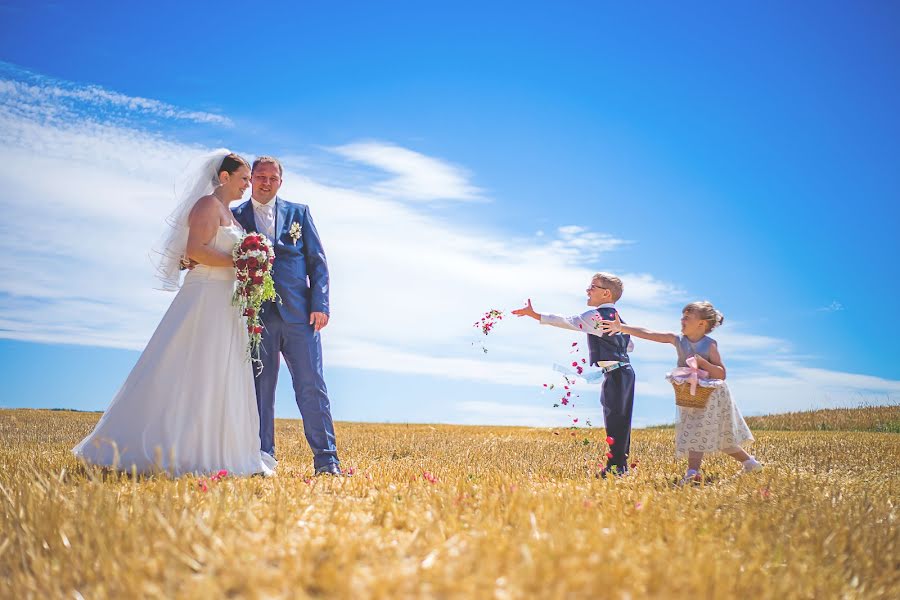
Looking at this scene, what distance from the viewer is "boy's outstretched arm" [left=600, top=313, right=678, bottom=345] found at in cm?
809

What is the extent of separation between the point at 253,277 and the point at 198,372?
1.13 metres

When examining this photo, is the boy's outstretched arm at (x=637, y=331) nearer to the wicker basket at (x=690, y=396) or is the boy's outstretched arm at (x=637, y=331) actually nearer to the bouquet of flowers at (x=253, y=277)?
the wicker basket at (x=690, y=396)

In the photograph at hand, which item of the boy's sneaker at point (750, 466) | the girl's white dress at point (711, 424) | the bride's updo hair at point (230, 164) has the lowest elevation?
the boy's sneaker at point (750, 466)

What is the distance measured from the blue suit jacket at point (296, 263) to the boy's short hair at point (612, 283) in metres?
3.17

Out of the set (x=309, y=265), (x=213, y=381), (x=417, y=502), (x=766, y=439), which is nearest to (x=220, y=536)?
(x=417, y=502)

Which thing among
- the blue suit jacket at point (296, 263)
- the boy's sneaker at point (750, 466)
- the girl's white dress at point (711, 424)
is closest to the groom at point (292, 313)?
the blue suit jacket at point (296, 263)

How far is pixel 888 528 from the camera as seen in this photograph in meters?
5.24

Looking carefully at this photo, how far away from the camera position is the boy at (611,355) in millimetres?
8242

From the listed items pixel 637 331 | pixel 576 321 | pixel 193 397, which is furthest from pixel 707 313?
pixel 193 397

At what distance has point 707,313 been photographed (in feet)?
26.6

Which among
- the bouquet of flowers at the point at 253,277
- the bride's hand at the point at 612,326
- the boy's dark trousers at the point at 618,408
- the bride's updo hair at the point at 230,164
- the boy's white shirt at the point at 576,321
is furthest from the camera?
the boy's dark trousers at the point at 618,408

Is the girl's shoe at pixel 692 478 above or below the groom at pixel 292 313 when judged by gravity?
below

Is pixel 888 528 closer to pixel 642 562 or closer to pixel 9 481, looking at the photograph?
pixel 642 562

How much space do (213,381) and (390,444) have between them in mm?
5580
